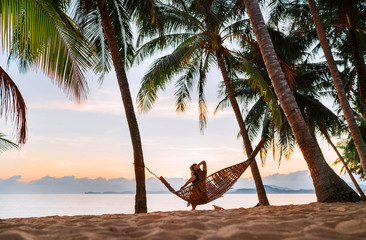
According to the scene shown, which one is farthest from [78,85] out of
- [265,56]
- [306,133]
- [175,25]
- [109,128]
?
[109,128]

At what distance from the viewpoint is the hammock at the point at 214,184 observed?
143 inches

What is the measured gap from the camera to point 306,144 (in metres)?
3.02

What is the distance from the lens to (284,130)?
833cm

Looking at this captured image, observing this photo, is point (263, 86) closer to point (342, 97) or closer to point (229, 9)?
point (342, 97)

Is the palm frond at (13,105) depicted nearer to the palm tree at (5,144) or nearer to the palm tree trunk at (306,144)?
the palm tree trunk at (306,144)

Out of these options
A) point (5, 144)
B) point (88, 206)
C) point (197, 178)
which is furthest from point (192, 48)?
point (88, 206)

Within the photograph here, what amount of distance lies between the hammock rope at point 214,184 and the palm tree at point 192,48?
1.76 meters

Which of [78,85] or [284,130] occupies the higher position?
[284,130]

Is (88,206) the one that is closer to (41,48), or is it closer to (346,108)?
(41,48)

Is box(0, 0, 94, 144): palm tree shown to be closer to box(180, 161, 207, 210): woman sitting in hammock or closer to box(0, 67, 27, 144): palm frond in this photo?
box(0, 67, 27, 144): palm frond

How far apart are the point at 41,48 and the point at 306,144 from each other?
9.32 ft

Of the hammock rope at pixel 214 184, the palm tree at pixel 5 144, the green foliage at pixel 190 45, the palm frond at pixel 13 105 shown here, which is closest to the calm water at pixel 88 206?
the palm tree at pixel 5 144

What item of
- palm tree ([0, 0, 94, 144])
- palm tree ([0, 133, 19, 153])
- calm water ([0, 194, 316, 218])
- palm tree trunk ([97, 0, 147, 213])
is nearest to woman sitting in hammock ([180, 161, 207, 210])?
palm tree trunk ([97, 0, 147, 213])

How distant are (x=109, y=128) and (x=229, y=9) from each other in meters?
8.11
